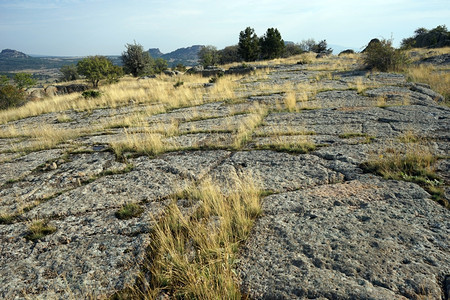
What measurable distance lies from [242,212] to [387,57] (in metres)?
14.2

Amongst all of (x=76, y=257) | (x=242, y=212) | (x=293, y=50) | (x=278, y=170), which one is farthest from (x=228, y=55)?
(x=76, y=257)

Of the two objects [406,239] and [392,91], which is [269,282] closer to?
[406,239]

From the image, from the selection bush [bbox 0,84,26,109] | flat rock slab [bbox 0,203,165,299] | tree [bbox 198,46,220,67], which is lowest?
flat rock slab [bbox 0,203,165,299]

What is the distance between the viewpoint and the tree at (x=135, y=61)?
25.0 metres

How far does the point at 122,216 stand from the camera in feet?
8.02

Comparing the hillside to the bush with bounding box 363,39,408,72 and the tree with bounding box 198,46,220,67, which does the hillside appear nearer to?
the bush with bounding box 363,39,408,72

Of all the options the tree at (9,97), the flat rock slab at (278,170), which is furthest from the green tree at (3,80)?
the flat rock slab at (278,170)

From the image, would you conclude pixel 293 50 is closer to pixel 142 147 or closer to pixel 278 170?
pixel 142 147

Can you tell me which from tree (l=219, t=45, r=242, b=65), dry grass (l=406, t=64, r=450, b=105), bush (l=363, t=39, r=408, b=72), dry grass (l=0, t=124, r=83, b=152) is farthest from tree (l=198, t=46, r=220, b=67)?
dry grass (l=0, t=124, r=83, b=152)

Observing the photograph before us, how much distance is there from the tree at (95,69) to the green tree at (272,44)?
2424cm

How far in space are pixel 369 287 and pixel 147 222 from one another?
1.72 meters

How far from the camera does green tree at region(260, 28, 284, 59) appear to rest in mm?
35219

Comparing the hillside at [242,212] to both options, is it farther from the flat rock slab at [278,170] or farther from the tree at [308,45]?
the tree at [308,45]

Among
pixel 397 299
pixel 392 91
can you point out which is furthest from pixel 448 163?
pixel 392 91
